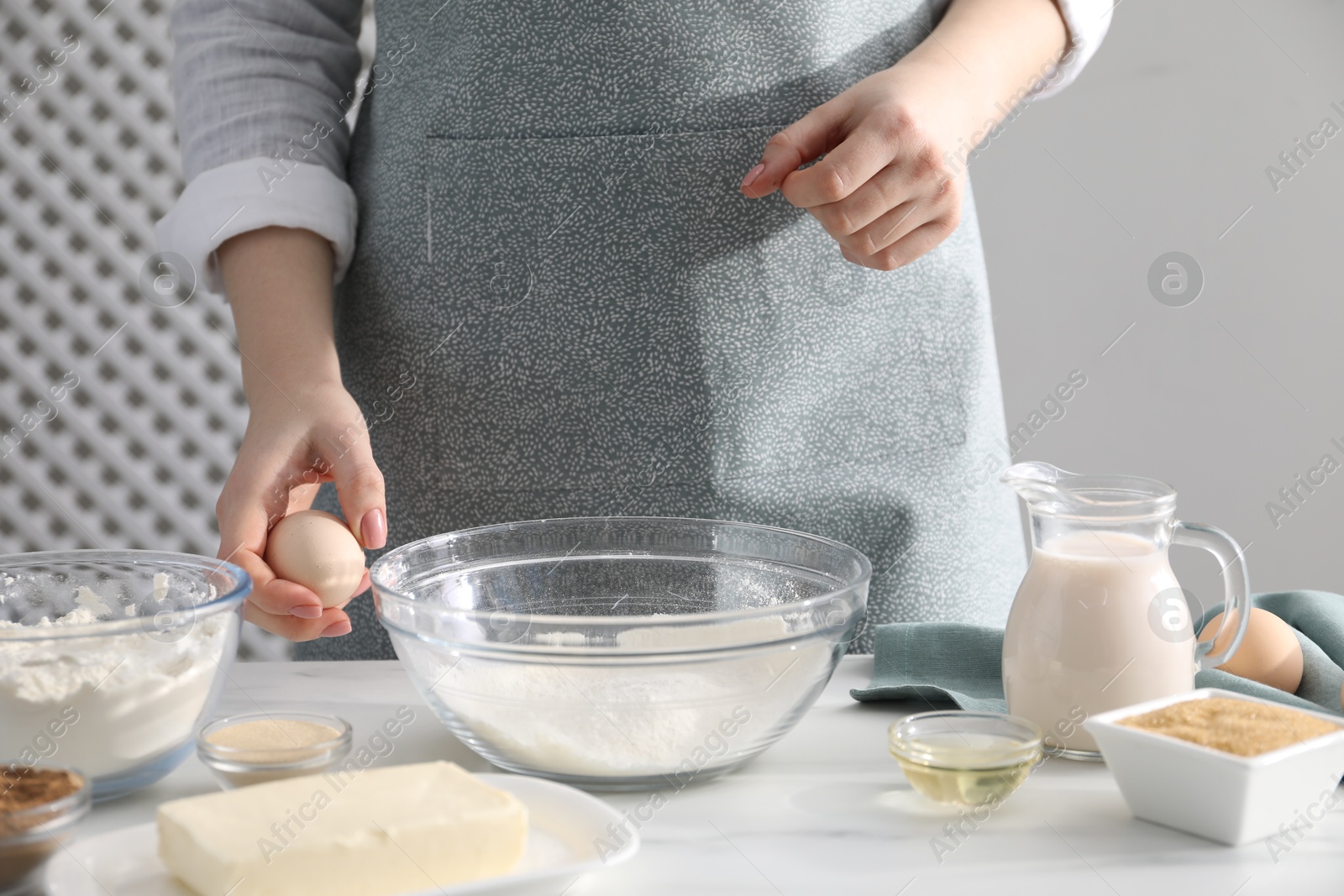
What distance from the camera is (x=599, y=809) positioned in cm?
46

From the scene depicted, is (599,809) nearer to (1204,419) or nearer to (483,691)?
(483,691)

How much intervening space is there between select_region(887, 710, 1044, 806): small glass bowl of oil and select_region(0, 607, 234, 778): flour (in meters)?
0.31

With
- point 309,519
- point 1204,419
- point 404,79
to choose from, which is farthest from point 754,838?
point 1204,419

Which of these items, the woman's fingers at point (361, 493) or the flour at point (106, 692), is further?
the woman's fingers at point (361, 493)

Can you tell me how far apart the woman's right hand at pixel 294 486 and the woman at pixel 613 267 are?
0.03 metres

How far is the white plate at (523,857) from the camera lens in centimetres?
41

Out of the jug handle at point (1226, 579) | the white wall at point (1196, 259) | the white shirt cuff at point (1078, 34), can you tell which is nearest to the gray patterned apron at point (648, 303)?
the white shirt cuff at point (1078, 34)

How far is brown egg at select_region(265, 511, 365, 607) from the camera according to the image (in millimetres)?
655

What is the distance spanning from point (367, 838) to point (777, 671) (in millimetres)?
195

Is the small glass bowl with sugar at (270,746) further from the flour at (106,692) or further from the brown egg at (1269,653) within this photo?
the brown egg at (1269,653)

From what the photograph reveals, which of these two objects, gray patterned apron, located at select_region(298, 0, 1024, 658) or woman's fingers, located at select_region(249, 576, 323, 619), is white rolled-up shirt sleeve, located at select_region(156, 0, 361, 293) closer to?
gray patterned apron, located at select_region(298, 0, 1024, 658)

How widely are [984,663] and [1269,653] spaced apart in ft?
0.49

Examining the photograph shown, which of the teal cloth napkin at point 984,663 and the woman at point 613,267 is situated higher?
A: the woman at point 613,267

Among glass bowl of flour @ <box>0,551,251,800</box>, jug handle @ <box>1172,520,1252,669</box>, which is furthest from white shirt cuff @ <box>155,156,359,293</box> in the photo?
jug handle @ <box>1172,520,1252,669</box>
